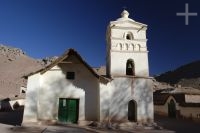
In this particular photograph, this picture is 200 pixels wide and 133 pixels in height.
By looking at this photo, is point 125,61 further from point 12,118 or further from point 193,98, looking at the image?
point 193,98

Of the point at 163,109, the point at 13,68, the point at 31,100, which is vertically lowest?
the point at 163,109

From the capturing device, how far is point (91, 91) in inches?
845

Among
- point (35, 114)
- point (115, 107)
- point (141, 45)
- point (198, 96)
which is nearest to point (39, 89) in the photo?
point (35, 114)

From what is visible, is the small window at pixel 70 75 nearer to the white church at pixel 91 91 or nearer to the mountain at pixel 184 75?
the white church at pixel 91 91

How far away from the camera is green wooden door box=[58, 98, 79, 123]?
21.0 meters

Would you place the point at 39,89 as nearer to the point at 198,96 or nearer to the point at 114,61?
the point at 114,61

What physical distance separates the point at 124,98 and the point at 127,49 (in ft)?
14.2

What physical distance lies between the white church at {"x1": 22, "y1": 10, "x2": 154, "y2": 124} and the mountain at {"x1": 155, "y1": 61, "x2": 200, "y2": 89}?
57.1 meters

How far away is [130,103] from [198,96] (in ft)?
82.7

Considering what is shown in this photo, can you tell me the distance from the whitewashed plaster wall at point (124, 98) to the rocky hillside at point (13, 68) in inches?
1339

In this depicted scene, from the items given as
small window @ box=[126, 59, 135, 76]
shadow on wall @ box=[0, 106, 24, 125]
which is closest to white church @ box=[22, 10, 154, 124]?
small window @ box=[126, 59, 135, 76]

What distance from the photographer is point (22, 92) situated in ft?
190

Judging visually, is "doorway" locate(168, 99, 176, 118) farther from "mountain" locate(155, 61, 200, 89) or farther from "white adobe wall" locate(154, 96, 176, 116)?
"mountain" locate(155, 61, 200, 89)

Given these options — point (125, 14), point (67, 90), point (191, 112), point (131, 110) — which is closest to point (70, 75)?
point (67, 90)
